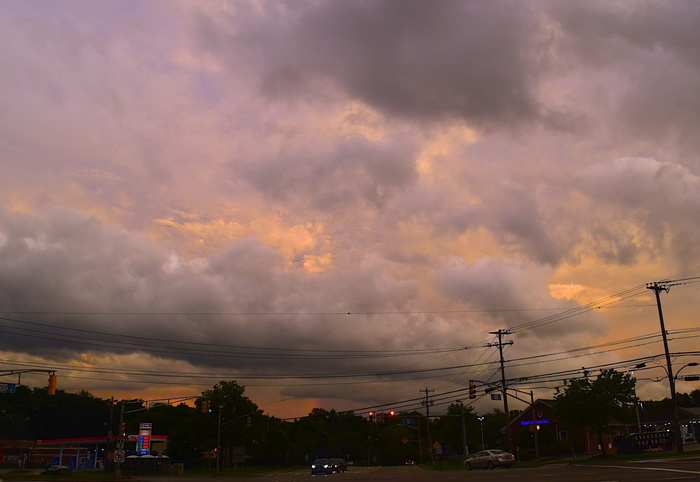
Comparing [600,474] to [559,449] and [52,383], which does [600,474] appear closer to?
[52,383]

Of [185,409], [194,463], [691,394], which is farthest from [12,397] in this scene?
[691,394]

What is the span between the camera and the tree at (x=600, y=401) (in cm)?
5803

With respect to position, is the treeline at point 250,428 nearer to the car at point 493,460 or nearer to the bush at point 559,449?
the bush at point 559,449

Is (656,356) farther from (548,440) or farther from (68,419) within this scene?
(68,419)

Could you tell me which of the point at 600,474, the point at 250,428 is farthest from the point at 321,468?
the point at 250,428

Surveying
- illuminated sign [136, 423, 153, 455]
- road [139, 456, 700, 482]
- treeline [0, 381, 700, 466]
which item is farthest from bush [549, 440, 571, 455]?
illuminated sign [136, 423, 153, 455]

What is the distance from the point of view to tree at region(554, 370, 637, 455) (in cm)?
5803

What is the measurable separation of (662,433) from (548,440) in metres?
38.5

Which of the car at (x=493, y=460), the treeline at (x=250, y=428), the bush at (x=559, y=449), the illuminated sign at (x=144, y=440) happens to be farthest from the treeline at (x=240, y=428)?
the car at (x=493, y=460)

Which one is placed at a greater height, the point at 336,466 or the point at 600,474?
the point at 600,474

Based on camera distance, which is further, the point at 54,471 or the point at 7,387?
the point at 54,471

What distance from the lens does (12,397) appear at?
17375 cm

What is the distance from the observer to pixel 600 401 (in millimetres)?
57969

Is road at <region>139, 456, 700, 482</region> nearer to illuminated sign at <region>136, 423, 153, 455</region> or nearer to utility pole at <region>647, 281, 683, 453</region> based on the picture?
utility pole at <region>647, 281, 683, 453</region>
